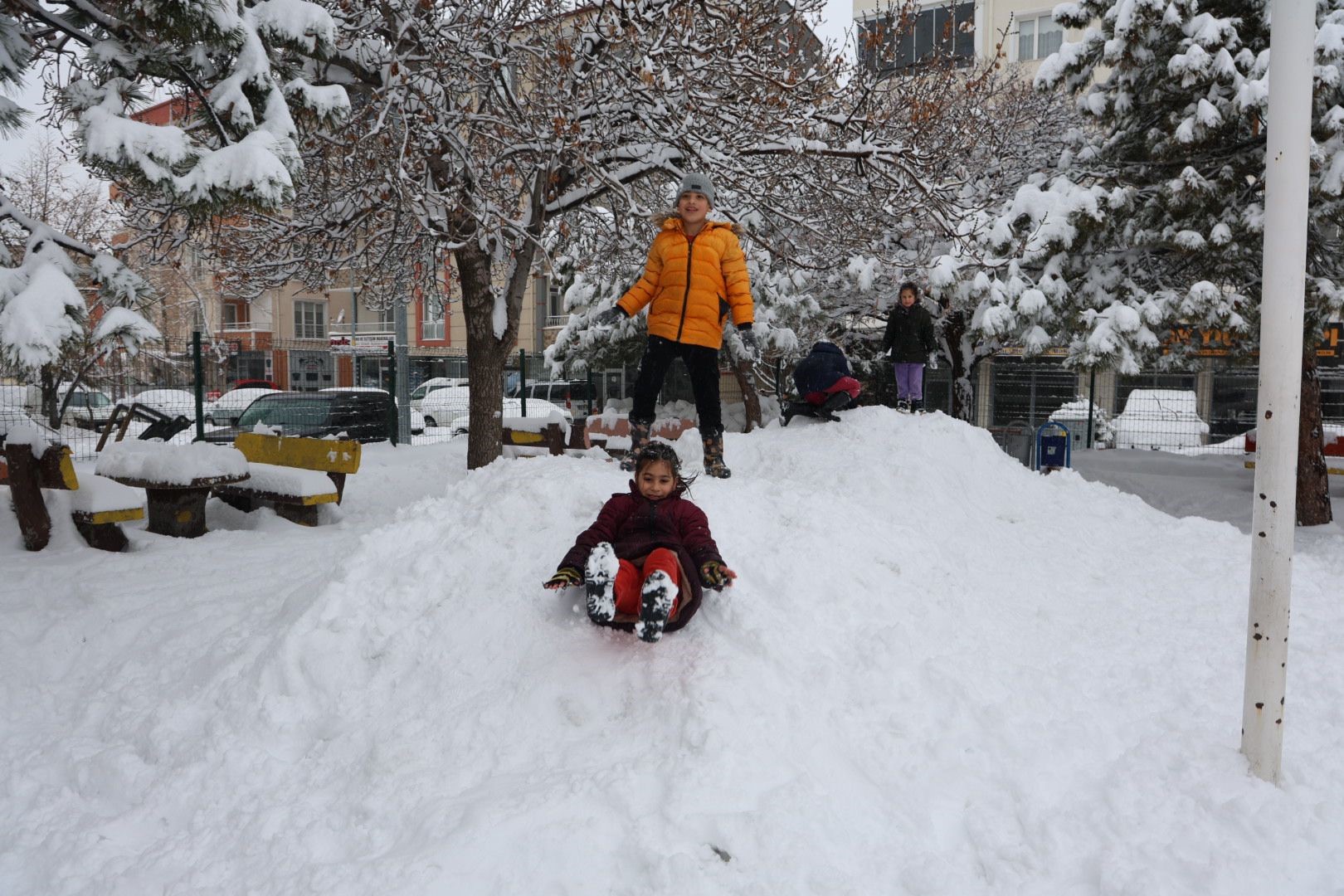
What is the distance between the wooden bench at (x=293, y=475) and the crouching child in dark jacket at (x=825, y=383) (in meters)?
4.37

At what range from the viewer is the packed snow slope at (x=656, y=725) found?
2684mm

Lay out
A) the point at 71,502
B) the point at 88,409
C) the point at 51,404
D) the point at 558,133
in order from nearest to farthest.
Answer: the point at 71,502 → the point at 558,133 → the point at 51,404 → the point at 88,409

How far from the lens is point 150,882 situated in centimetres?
270

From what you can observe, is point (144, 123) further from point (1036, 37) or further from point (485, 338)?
point (1036, 37)

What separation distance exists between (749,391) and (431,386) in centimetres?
851

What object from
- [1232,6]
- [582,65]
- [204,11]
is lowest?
[204,11]

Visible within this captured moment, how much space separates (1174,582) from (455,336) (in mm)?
31724

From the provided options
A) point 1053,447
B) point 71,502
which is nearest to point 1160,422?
point 1053,447

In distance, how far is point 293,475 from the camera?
7.48 meters

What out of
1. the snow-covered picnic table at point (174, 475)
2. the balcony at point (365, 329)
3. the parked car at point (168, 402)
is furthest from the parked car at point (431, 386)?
the balcony at point (365, 329)

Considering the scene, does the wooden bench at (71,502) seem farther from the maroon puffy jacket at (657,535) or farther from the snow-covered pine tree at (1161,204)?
the snow-covered pine tree at (1161,204)

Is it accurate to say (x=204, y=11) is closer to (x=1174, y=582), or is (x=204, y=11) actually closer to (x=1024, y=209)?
(x=1174, y=582)

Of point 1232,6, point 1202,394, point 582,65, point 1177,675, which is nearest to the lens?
point 1177,675

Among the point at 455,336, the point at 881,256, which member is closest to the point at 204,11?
the point at 881,256
